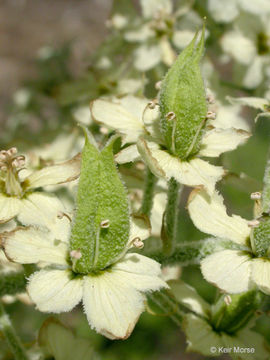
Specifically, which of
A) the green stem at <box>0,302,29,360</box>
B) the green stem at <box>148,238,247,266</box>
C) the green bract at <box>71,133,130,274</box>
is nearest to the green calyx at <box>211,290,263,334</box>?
the green stem at <box>148,238,247,266</box>

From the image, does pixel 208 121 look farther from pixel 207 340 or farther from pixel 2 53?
pixel 2 53

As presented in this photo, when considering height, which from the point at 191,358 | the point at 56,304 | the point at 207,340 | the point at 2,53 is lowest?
the point at 191,358

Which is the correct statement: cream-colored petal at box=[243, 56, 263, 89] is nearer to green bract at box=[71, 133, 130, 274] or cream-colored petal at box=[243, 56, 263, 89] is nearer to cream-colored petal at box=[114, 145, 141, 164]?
cream-colored petal at box=[114, 145, 141, 164]

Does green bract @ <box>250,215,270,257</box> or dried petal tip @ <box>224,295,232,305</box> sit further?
dried petal tip @ <box>224,295,232,305</box>

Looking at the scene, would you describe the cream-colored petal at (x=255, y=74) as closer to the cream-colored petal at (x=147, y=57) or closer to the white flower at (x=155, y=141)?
the cream-colored petal at (x=147, y=57)

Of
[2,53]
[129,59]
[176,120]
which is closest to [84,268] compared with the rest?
[176,120]

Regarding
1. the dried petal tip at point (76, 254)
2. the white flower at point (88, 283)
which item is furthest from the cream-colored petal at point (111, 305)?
the dried petal tip at point (76, 254)
